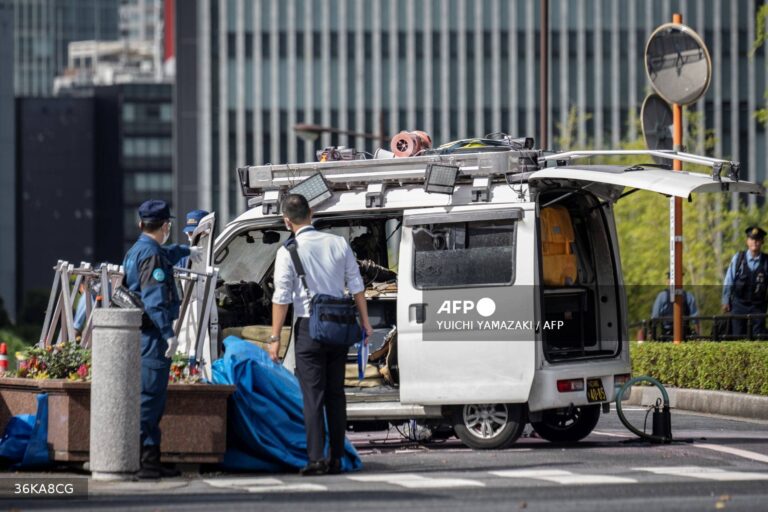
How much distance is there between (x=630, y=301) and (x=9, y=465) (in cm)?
2701

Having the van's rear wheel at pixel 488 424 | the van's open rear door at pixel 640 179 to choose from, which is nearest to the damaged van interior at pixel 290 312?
the van's rear wheel at pixel 488 424

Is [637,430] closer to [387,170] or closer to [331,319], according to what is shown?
[387,170]

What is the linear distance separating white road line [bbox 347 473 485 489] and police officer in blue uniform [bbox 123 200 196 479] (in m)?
1.25

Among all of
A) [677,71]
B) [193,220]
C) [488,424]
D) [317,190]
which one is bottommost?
[488,424]

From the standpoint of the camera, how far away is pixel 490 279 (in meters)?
12.7

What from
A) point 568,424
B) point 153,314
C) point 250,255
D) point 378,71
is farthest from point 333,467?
point 378,71

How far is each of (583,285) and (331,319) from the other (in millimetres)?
3482

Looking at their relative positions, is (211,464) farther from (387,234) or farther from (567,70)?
(567,70)

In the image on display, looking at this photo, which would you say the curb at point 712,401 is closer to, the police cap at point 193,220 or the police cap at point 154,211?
the police cap at point 193,220

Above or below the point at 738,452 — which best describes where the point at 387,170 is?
above

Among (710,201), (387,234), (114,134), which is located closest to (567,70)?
(710,201)

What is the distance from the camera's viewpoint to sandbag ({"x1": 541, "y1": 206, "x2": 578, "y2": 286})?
43.2 feet

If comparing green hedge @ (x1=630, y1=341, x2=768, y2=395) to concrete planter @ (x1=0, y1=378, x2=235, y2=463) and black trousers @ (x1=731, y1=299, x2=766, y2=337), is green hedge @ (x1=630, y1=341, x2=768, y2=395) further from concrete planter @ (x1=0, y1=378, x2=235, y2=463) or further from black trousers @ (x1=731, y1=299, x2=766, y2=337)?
concrete planter @ (x1=0, y1=378, x2=235, y2=463)

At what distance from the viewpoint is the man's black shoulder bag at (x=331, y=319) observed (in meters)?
10.8
